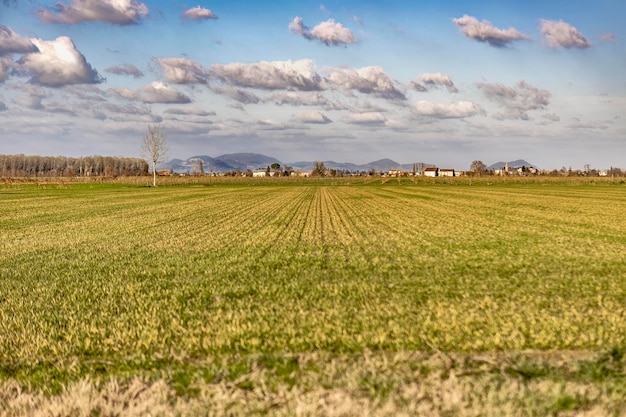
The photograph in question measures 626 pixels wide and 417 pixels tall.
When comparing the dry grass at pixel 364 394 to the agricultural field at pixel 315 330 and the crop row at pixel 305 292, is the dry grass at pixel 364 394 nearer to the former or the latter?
the agricultural field at pixel 315 330

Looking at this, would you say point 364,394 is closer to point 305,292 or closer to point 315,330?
point 315,330

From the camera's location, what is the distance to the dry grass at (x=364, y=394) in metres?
5.26

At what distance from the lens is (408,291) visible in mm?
10555

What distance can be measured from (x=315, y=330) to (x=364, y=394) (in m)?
2.27

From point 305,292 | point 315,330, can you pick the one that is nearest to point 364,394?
point 315,330

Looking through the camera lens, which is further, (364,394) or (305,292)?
(305,292)

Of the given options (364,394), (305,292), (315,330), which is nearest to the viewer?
(364,394)

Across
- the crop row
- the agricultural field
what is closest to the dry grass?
the agricultural field

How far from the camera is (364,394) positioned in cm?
559

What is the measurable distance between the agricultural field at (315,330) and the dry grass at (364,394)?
2 centimetres

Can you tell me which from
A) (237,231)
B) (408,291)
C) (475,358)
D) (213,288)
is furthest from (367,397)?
(237,231)

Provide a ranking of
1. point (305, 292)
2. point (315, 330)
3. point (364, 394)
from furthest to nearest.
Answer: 1. point (305, 292)
2. point (315, 330)
3. point (364, 394)

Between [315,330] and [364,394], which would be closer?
[364,394]

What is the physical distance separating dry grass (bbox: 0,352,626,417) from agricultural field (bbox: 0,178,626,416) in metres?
0.02
